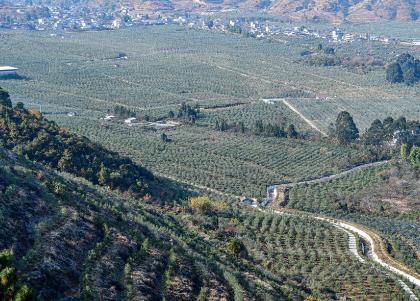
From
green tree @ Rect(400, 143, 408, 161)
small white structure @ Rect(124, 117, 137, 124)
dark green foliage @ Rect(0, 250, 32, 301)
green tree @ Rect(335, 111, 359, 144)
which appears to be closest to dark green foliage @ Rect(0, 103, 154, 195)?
dark green foliage @ Rect(0, 250, 32, 301)

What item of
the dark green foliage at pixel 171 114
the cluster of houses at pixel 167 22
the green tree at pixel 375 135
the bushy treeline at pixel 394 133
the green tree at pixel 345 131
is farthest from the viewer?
the cluster of houses at pixel 167 22

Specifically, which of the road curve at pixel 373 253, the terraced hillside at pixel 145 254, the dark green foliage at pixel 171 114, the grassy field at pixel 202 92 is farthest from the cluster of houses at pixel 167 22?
the terraced hillside at pixel 145 254

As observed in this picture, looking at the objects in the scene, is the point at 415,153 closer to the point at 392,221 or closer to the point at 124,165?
the point at 392,221

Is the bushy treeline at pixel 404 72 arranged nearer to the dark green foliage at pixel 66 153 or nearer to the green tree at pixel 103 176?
the dark green foliage at pixel 66 153

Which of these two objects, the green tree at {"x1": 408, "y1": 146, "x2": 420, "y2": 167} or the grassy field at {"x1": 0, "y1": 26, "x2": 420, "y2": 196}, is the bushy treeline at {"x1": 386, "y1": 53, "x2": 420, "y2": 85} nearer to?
the grassy field at {"x1": 0, "y1": 26, "x2": 420, "y2": 196}

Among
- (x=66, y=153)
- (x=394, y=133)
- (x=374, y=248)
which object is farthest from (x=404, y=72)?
(x=66, y=153)

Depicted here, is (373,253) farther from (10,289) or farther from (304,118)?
(304,118)

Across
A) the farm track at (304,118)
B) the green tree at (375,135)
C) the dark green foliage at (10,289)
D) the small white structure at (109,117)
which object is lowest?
the farm track at (304,118)
